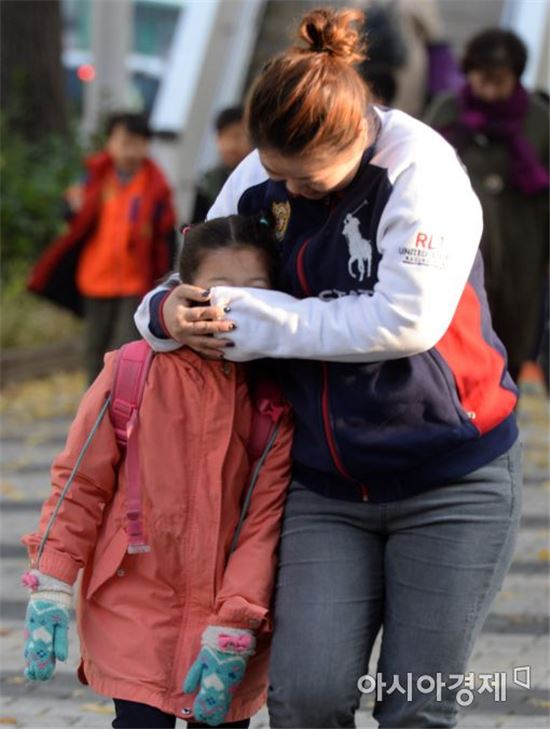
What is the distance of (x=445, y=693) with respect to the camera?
136 inches

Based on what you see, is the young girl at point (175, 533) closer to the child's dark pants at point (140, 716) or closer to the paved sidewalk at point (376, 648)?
the child's dark pants at point (140, 716)

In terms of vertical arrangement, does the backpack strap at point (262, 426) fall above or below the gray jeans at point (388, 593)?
above

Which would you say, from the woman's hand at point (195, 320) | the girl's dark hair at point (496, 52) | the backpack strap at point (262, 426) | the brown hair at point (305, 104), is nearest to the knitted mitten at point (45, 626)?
the backpack strap at point (262, 426)

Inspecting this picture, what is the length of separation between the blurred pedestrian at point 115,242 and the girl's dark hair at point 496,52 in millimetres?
2611

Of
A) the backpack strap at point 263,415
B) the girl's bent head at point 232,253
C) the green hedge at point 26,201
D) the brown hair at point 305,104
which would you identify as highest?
the brown hair at point 305,104

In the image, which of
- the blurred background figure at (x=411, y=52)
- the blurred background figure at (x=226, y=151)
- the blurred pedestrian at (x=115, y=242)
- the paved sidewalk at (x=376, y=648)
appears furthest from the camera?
the blurred background figure at (x=411, y=52)

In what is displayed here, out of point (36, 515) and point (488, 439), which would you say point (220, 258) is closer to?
point (488, 439)

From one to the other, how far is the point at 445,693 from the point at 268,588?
44cm

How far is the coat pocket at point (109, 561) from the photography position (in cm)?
363

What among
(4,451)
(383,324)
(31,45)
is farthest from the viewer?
(31,45)

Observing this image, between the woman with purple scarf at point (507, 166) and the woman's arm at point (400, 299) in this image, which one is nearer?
the woman's arm at point (400, 299)

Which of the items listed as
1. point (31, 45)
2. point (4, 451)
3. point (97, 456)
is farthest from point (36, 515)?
point (31, 45)

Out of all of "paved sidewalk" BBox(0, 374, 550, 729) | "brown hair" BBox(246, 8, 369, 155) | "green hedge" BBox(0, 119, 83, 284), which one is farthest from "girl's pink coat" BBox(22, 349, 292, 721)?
"green hedge" BBox(0, 119, 83, 284)

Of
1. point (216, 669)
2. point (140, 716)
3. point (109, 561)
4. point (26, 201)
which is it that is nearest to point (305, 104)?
point (109, 561)
